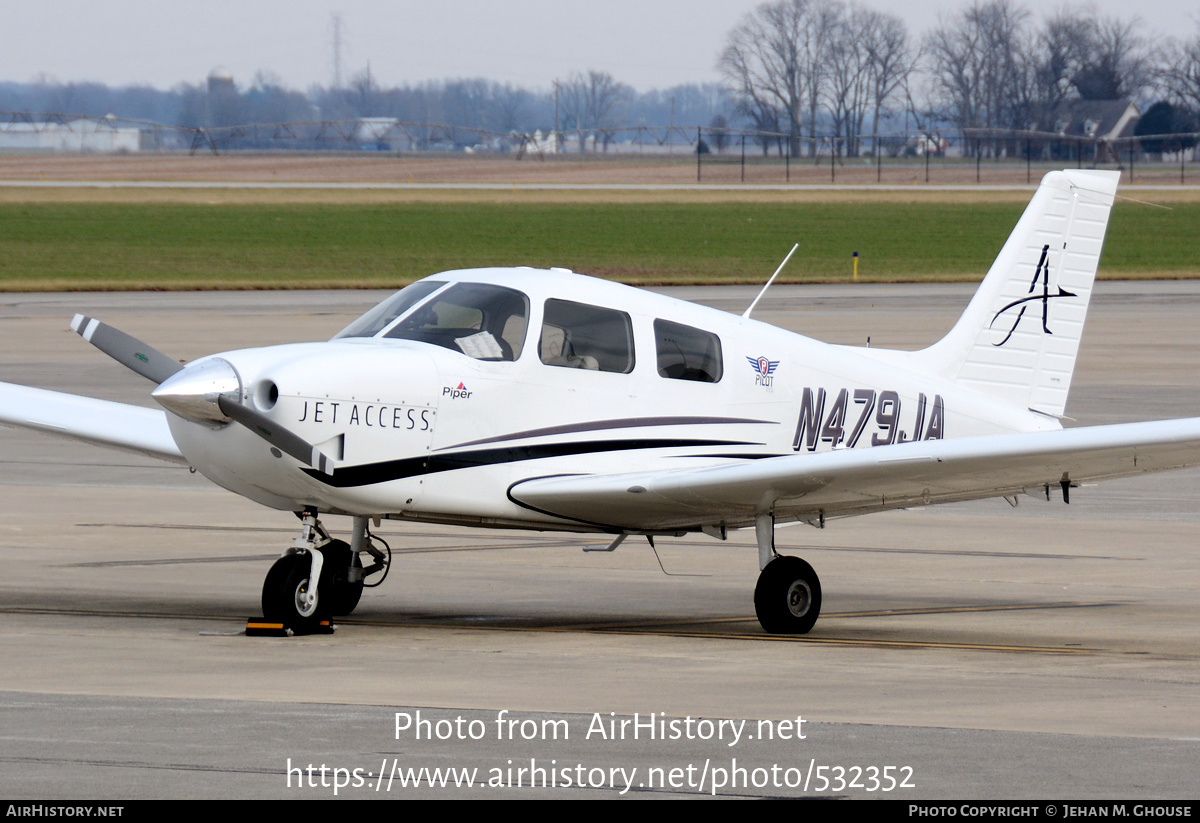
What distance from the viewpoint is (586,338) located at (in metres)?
11.1

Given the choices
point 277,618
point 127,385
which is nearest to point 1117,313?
point 127,385

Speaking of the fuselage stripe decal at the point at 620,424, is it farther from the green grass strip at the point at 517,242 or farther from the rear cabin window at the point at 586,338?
the green grass strip at the point at 517,242

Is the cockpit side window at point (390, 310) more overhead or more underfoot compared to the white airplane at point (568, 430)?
more overhead

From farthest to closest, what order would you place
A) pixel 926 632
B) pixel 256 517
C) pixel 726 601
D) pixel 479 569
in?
pixel 256 517, pixel 479 569, pixel 726 601, pixel 926 632

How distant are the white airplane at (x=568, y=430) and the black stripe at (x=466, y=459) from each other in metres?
0.01

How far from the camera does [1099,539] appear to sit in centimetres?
1534

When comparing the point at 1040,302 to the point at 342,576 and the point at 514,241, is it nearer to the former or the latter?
the point at 342,576

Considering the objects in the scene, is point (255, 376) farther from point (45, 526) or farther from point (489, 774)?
point (45, 526)

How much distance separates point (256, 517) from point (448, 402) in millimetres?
6499

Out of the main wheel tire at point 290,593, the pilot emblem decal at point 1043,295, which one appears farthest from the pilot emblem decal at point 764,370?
the main wheel tire at point 290,593

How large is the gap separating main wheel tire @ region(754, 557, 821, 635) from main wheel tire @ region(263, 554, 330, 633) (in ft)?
9.48

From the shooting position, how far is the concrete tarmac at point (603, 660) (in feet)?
23.0

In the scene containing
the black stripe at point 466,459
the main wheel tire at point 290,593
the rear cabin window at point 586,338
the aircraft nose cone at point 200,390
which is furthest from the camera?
the rear cabin window at point 586,338

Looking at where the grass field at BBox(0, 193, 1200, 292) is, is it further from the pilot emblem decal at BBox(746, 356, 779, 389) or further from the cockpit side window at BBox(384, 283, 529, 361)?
the cockpit side window at BBox(384, 283, 529, 361)
